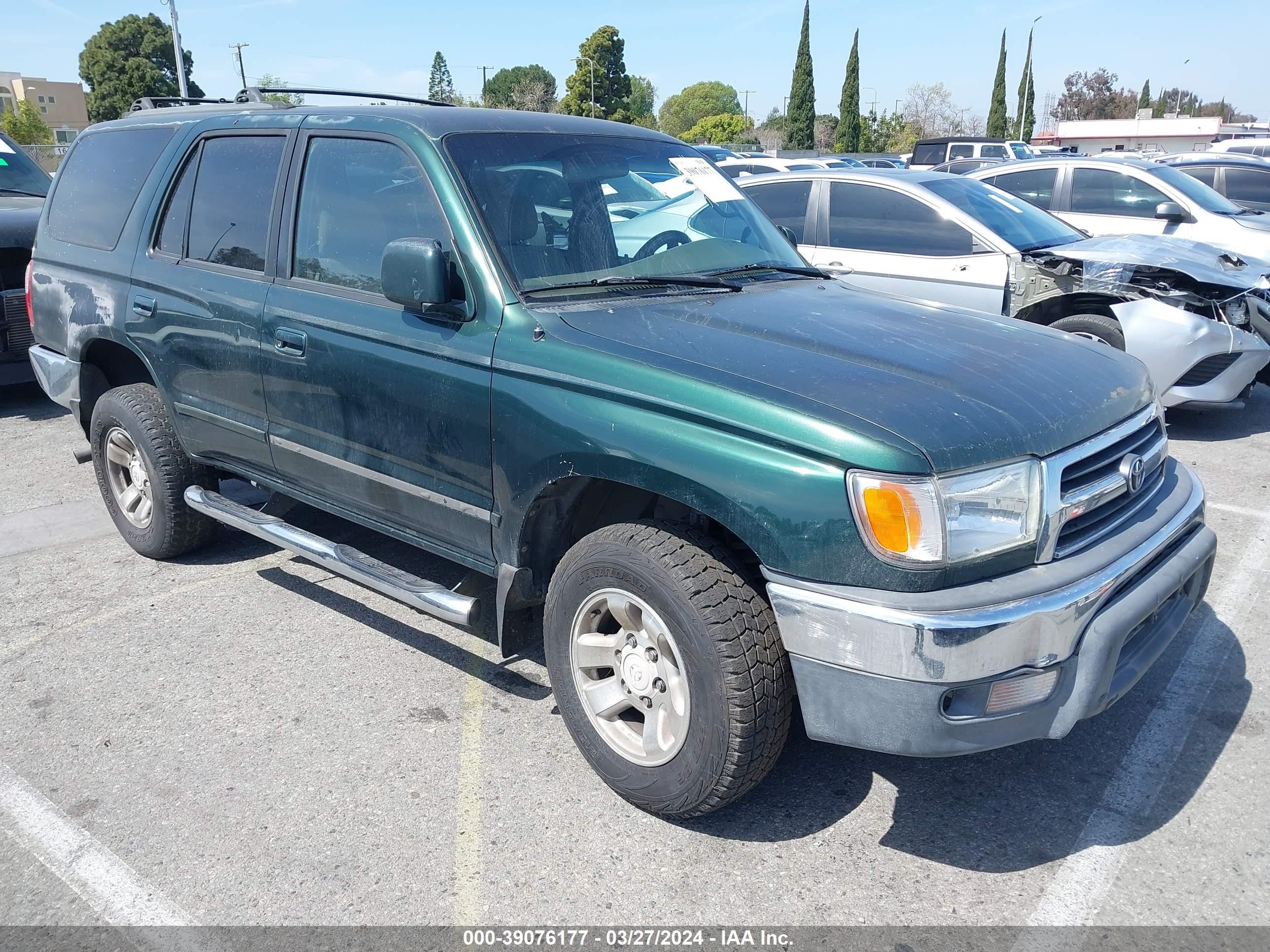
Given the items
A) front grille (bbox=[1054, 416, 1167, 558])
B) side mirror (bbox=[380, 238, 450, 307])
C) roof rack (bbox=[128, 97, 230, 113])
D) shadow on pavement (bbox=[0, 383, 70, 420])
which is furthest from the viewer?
shadow on pavement (bbox=[0, 383, 70, 420])

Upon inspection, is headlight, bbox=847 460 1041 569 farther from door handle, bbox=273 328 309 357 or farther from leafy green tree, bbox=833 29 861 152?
leafy green tree, bbox=833 29 861 152

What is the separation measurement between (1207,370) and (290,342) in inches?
228

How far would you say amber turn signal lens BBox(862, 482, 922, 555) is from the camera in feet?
7.82

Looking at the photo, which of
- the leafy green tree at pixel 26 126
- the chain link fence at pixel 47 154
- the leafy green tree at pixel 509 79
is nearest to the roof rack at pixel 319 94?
the chain link fence at pixel 47 154

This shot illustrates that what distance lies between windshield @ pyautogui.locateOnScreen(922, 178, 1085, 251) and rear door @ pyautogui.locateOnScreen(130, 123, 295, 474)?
5.10m

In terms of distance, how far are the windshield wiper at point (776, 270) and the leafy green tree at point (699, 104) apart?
128 m

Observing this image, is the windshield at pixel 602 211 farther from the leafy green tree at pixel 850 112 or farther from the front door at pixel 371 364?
the leafy green tree at pixel 850 112

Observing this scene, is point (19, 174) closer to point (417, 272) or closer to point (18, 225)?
point (18, 225)

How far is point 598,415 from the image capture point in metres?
2.81

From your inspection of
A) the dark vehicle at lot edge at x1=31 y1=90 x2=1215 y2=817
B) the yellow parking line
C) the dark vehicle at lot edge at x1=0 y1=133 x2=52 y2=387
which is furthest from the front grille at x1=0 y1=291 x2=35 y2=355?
the yellow parking line

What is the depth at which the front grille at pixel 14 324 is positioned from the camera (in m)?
7.20

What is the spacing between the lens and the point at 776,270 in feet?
12.7

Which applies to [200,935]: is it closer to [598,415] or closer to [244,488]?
[598,415]

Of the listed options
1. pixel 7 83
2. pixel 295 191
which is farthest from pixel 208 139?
pixel 7 83
